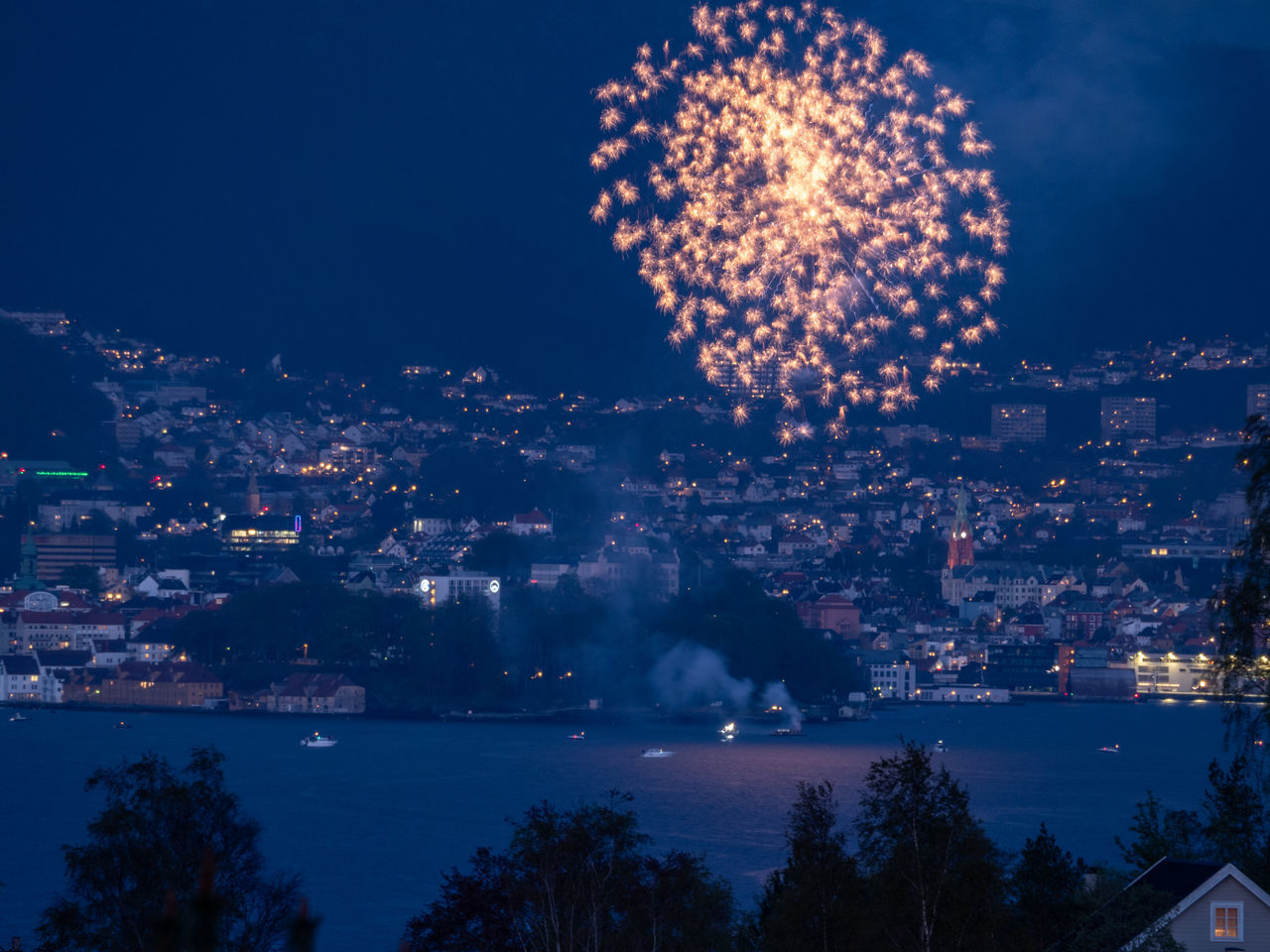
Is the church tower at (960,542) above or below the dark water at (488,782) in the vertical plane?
above

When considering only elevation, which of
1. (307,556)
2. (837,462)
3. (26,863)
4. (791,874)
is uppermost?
(837,462)

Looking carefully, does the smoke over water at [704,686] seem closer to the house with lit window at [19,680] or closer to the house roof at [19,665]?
the house with lit window at [19,680]

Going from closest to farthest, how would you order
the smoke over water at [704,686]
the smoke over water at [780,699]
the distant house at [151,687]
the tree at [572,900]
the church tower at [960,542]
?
the tree at [572,900] → the distant house at [151,687] → the smoke over water at [780,699] → the smoke over water at [704,686] → the church tower at [960,542]

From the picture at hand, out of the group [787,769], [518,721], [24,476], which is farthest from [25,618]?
[787,769]

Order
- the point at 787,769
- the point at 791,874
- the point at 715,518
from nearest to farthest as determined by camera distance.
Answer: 1. the point at 791,874
2. the point at 787,769
3. the point at 715,518

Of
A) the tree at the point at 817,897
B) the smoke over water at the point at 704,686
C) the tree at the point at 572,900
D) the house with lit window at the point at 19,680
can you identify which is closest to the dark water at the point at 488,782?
the smoke over water at the point at 704,686

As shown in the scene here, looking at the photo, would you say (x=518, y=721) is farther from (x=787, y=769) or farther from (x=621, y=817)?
(x=621, y=817)

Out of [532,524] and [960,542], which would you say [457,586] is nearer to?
[532,524]

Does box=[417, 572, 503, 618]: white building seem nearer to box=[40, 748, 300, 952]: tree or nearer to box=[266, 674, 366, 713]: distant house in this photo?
box=[266, 674, 366, 713]: distant house
